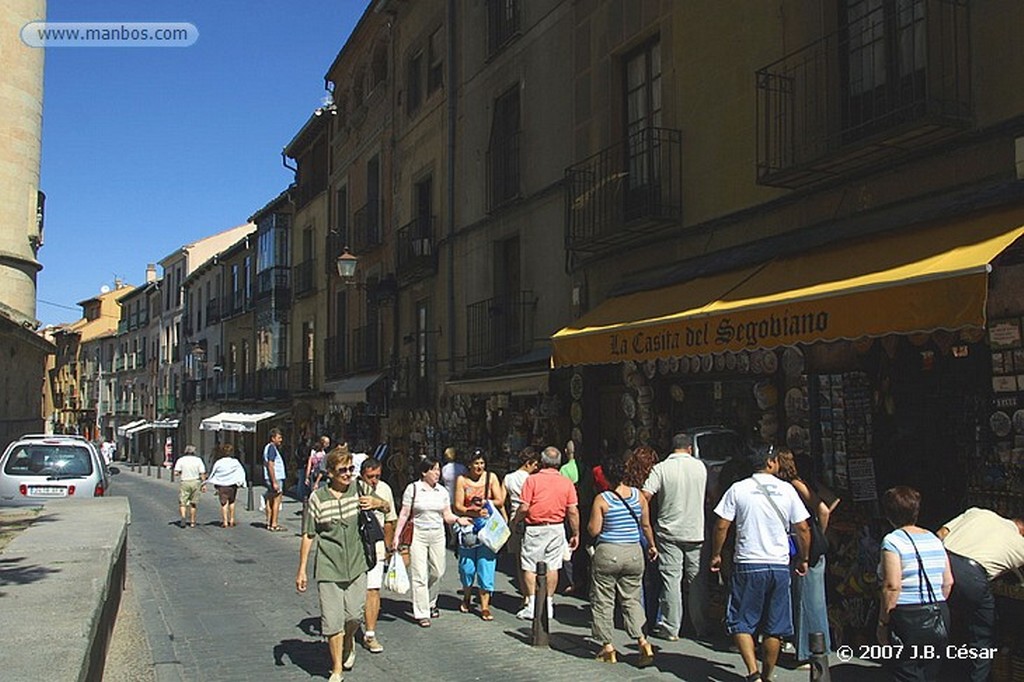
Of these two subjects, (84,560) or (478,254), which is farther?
(478,254)

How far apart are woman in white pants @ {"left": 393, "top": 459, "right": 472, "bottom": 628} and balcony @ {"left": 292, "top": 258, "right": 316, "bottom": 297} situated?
21800mm

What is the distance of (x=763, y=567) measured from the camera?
656 cm

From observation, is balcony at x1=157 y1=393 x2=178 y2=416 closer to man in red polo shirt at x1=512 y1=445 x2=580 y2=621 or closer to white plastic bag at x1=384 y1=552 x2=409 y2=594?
white plastic bag at x1=384 y1=552 x2=409 y2=594

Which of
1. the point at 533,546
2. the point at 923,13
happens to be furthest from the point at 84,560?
the point at 923,13

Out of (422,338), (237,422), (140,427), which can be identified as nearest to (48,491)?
(422,338)

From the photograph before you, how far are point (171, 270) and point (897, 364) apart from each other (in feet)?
182

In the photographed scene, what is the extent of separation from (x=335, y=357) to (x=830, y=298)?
824 inches

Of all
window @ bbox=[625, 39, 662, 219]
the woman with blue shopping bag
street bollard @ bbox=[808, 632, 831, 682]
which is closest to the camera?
street bollard @ bbox=[808, 632, 831, 682]

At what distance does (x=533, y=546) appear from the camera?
8.74 m

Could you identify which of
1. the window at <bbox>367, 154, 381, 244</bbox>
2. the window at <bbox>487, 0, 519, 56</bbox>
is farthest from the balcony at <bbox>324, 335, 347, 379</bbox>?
the window at <bbox>487, 0, 519, 56</bbox>

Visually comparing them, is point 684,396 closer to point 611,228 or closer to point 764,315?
point 611,228

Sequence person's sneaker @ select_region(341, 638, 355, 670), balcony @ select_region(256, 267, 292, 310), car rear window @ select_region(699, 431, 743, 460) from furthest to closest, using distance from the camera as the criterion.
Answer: balcony @ select_region(256, 267, 292, 310) → car rear window @ select_region(699, 431, 743, 460) → person's sneaker @ select_region(341, 638, 355, 670)

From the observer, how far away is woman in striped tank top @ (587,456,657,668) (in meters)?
7.54

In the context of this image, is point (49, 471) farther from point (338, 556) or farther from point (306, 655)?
point (338, 556)
